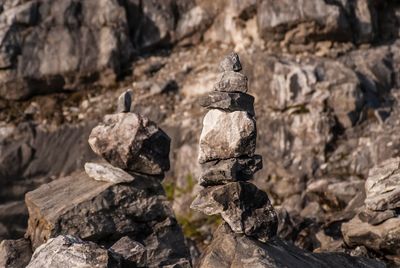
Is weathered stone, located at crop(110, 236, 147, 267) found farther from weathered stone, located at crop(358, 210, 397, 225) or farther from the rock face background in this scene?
the rock face background

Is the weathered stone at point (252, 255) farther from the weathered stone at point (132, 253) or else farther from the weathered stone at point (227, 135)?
the weathered stone at point (227, 135)

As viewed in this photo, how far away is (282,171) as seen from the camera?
2403cm

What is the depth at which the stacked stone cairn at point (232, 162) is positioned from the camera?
11.7m

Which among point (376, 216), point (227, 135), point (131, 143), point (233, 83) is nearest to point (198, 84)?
point (131, 143)

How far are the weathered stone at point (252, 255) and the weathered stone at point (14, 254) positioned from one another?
5.41m

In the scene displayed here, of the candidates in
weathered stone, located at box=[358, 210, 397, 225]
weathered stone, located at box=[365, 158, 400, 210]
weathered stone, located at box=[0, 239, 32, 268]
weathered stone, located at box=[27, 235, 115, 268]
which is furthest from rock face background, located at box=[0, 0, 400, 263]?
weathered stone, located at box=[27, 235, 115, 268]

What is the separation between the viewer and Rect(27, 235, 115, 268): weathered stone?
10523 mm

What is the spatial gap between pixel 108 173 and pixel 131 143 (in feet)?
3.89

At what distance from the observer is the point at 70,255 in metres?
10.6

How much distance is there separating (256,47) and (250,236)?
57.0 feet

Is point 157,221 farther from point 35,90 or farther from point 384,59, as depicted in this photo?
point 384,59

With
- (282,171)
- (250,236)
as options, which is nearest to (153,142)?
(250,236)

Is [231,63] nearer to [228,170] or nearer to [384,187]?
[228,170]

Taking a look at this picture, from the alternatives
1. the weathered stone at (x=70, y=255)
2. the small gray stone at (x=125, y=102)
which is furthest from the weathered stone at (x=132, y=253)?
the small gray stone at (x=125, y=102)
